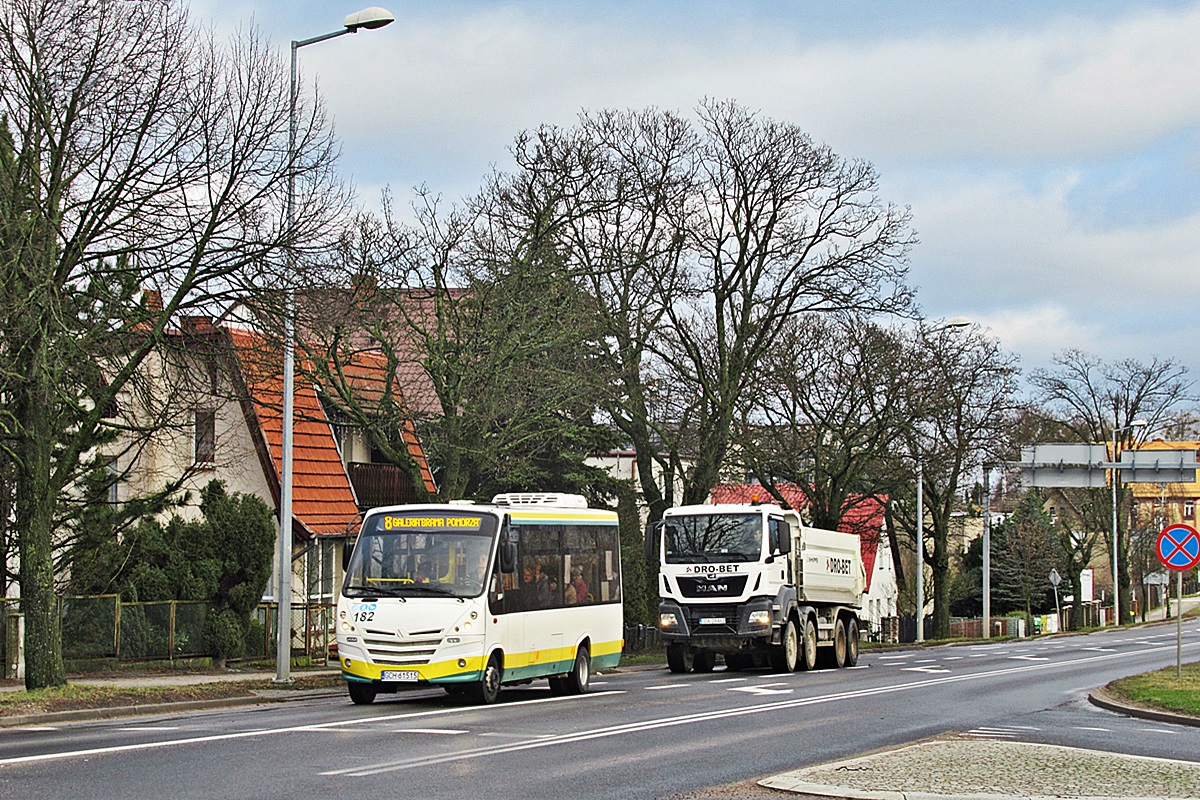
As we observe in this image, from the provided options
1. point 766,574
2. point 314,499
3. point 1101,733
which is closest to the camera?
point 1101,733

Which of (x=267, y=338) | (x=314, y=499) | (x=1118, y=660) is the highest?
(x=267, y=338)

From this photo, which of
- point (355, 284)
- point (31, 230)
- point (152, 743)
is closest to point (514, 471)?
point (355, 284)

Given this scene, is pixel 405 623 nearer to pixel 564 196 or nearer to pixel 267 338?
pixel 267 338

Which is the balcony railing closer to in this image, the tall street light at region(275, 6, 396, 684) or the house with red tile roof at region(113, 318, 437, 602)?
the house with red tile roof at region(113, 318, 437, 602)

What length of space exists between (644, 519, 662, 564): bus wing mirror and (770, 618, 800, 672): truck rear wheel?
10.1ft

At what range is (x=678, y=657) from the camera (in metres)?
30.9

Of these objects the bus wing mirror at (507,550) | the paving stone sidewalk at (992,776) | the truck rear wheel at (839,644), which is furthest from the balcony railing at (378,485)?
the paving stone sidewalk at (992,776)

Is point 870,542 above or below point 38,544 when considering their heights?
below

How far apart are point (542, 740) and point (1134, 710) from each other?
10.2 m

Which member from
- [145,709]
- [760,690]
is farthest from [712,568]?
[145,709]

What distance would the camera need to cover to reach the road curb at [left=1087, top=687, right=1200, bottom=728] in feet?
64.0

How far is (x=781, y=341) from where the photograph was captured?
47656mm

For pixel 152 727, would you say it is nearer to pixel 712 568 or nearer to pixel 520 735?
pixel 520 735

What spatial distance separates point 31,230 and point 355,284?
7.04m
